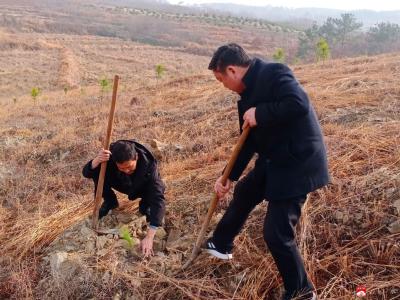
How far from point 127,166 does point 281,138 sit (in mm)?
1264

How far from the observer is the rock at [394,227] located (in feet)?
Answer: 8.52

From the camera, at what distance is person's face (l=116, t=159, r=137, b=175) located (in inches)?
117

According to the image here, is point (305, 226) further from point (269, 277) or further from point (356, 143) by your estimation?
point (356, 143)

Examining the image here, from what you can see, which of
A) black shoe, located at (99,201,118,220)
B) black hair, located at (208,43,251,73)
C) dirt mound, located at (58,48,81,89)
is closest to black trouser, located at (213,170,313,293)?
black hair, located at (208,43,251,73)

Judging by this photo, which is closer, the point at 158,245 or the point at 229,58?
the point at 229,58

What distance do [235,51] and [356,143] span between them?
207 cm

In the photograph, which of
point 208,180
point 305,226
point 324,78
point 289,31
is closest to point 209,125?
point 208,180

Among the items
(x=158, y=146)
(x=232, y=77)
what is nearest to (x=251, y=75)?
(x=232, y=77)

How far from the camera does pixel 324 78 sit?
8.29m

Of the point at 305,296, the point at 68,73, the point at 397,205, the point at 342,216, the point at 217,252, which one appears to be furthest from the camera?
the point at 68,73

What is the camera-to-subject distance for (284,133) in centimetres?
207

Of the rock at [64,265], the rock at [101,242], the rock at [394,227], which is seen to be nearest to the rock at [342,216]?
the rock at [394,227]

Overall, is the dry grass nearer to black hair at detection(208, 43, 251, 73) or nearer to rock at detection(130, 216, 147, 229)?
rock at detection(130, 216, 147, 229)

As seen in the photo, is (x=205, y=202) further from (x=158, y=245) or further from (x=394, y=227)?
(x=394, y=227)
